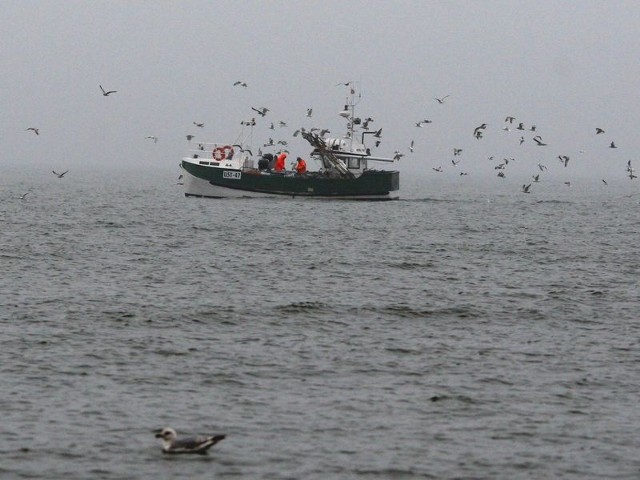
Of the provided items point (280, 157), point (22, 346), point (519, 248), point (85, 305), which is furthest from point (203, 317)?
point (280, 157)

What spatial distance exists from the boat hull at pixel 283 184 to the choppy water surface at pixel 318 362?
37.7 m

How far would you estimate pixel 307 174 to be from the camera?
9481cm

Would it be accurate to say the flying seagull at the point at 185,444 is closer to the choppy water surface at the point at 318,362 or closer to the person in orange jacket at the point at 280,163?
the choppy water surface at the point at 318,362

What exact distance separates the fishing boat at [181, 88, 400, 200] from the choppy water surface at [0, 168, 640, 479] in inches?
1485

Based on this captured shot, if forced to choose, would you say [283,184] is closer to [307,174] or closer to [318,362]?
[307,174]

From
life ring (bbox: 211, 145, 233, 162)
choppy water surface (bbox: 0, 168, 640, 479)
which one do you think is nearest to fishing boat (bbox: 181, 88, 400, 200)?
life ring (bbox: 211, 145, 233, 162)

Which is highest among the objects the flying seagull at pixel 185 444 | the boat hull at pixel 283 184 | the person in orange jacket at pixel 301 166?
the person in orange jacket at pixel 301 166

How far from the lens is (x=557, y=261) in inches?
2080

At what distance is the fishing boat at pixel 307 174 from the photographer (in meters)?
92.8

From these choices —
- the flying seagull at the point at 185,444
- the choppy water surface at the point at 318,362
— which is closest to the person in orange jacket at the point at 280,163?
the choppy water surface at the point at 318,362

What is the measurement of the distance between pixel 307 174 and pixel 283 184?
235cm

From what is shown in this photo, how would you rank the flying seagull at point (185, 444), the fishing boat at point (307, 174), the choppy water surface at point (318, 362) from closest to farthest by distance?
the flying seagull at point (185, 444)
the choppy water surface at point (318, 362)
the fishing boat at point (307, 174)

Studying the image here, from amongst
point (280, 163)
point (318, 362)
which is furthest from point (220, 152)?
point (318, 362)

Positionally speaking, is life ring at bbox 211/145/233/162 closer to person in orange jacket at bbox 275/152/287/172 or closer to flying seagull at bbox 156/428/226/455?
person in orange jacket at bbox 275/152/287/172
